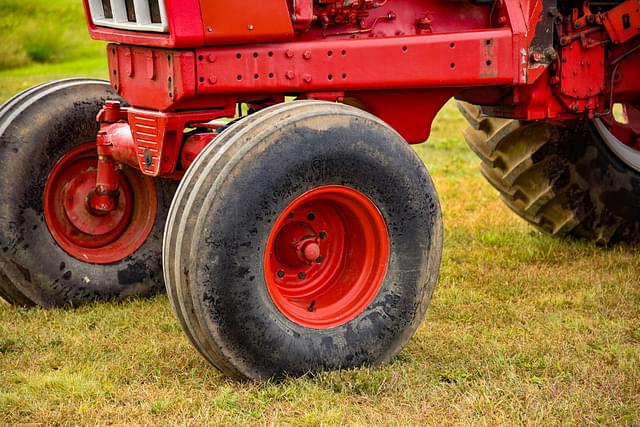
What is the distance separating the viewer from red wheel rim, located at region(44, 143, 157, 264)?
18.5ft

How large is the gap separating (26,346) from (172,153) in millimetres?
1097

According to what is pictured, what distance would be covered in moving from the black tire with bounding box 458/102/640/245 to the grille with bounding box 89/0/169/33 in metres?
2.30

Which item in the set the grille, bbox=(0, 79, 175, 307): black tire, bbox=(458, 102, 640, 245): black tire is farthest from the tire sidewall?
bbox=(458, 102, 640, 245): black tire

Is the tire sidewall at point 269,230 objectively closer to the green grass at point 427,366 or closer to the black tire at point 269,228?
the black tire at point 269,228

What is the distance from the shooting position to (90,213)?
18.7ft

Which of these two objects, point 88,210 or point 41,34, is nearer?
point 88,210

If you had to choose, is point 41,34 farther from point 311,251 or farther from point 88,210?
point 311,251

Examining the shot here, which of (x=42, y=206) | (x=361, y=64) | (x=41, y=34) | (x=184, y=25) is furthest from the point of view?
(x=41, y=34)

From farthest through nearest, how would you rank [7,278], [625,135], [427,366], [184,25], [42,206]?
[625,135] < [42,206] < [7,278] < [427,366] < [184,25]

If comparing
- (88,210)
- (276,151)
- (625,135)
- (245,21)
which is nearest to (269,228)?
(276,151)

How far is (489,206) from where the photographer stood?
794 centimetres

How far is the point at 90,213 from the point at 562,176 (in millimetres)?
2650

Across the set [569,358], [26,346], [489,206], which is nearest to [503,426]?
[569,358]

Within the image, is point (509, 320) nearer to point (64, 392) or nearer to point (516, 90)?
point (516, 90)
